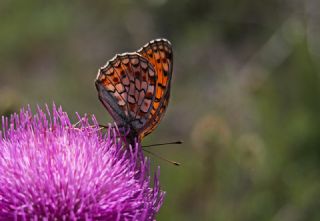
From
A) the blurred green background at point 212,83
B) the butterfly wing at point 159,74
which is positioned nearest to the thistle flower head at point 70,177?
the butterfly wing at point 159,74

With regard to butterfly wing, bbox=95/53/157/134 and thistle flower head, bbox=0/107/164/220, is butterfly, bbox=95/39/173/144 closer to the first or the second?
butterfly wing, bbox=95/53/157/134

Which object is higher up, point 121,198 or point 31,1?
point 31,1

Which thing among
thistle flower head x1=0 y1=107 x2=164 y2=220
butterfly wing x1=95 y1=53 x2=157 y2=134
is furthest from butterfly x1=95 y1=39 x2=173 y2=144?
thistle flower head x1=0 y1=107 x2=164 y2=220

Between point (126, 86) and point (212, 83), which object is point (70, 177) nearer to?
point (126, 86)

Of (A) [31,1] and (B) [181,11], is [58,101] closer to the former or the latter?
(A) [31,1]

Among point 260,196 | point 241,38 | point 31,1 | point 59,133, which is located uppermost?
point 31,1

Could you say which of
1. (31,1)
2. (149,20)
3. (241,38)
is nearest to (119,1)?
(149,20)
